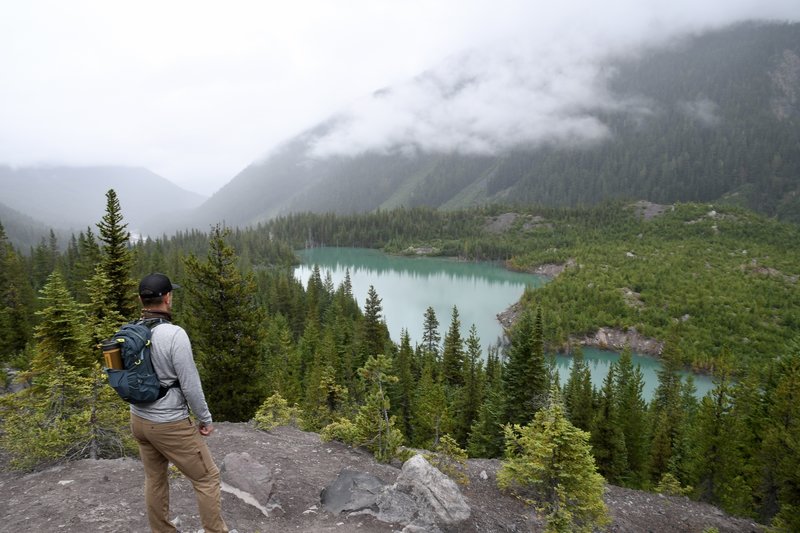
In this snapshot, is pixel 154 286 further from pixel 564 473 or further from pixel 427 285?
pixel 427 285

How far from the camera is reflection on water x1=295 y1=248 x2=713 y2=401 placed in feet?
219

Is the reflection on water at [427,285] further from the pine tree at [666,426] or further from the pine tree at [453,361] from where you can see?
the pine tree at [666,426]

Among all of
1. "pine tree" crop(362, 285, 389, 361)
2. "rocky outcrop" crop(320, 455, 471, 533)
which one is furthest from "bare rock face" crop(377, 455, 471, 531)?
"pine tree" crop(362, 285, 389, 361)

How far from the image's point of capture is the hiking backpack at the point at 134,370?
181 inches

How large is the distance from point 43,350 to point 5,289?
34700 mm

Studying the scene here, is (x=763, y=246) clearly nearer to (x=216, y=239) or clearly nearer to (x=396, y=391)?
(x=396, y=391)

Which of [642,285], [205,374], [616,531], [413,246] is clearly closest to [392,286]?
[642,285]

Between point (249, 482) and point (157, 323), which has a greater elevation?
point (157, 323)

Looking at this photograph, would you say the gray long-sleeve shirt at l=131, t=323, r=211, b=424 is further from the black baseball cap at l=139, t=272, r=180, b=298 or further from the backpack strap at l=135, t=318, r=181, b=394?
the black baseball cap at l=139, t=272, r=180, b=298

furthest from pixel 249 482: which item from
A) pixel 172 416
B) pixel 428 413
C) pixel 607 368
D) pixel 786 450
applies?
pixel 607 368

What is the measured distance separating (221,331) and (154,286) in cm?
1446

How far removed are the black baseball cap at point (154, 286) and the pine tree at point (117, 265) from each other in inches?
618

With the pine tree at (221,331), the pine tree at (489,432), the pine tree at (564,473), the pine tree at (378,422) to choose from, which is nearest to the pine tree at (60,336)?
the pine tree at (221,331)

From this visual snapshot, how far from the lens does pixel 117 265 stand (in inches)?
722
